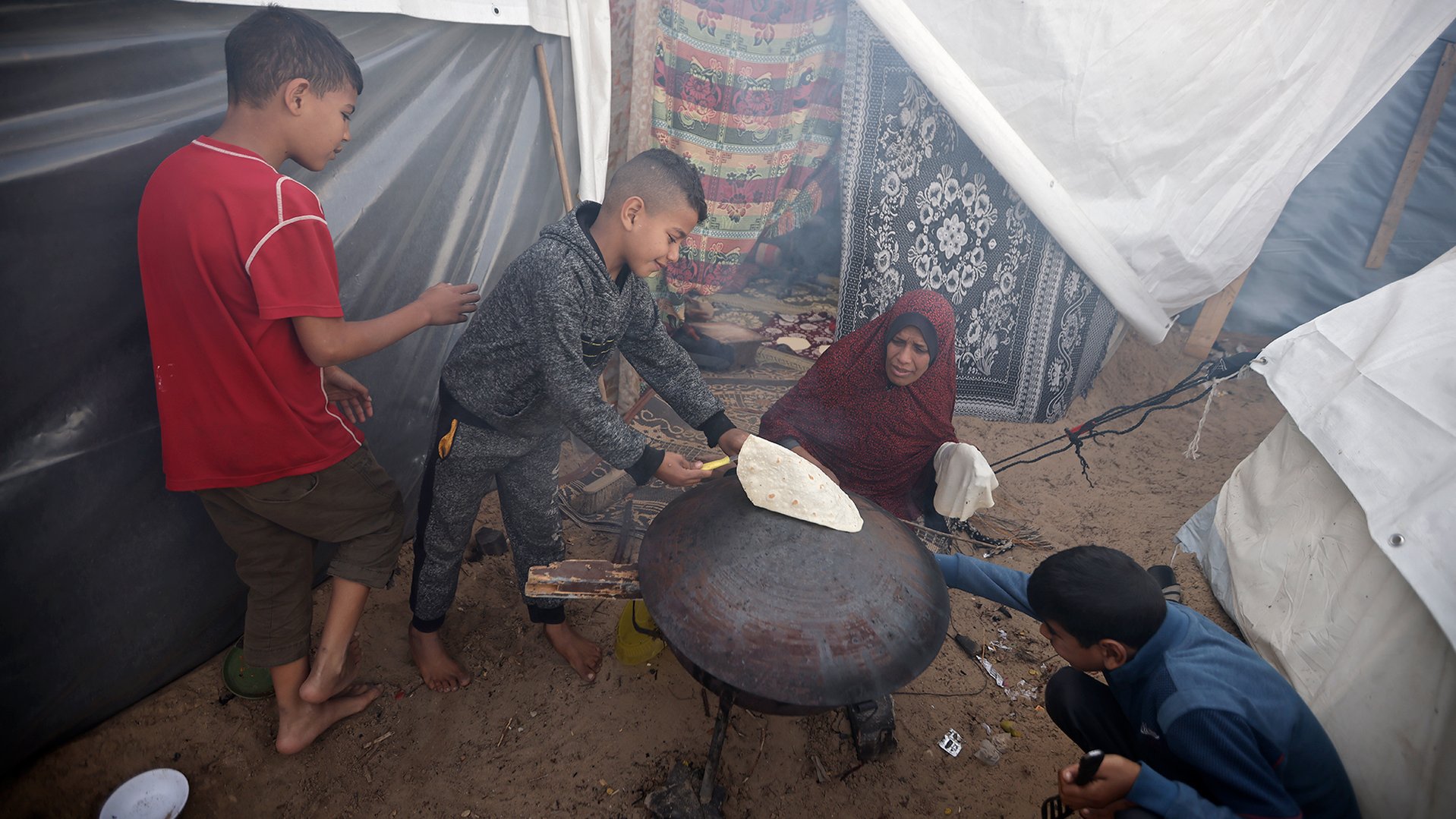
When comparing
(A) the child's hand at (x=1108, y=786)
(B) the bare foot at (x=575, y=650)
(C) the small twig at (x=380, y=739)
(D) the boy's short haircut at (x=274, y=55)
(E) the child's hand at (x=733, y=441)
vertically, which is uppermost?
(D) the boy's short haircut at (x=274, y=55)

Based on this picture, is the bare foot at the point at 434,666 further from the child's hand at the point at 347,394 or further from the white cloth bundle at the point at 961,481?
the white cloth bundle at the point at 961,481

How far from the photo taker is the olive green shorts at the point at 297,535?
1850mm

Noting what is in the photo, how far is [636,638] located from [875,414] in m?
1.50

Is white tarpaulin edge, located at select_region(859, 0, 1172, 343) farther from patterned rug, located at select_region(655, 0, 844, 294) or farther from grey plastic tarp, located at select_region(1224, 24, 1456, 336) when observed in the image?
grey plastic tarp, located at select_region(1224, 24, 1456, 336)

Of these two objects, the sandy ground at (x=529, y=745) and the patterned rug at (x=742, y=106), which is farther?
the patterned rug at (x=742, y=106)

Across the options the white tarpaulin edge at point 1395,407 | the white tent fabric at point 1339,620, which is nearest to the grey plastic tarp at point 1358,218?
the white tarpaulin edge at point 1395,407

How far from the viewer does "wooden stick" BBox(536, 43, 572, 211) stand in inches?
109

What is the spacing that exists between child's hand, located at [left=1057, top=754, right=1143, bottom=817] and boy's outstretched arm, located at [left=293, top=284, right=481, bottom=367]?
2.01m

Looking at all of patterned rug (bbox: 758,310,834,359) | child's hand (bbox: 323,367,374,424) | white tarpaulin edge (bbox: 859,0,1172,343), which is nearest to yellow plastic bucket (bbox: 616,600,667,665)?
child's hand (bbox: 323,367,374,424)

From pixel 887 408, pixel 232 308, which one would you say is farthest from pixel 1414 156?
pixel 232 308

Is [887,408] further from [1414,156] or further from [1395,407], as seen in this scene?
[1414,156]

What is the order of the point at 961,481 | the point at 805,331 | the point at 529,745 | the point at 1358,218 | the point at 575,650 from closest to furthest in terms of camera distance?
the point at 529,745 < the point at 575,650 < the point at 961,481 < the point at 1358,218 < the point at 805,331

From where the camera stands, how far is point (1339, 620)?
2.35 meters

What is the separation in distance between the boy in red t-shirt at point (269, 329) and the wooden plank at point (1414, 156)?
615cm
